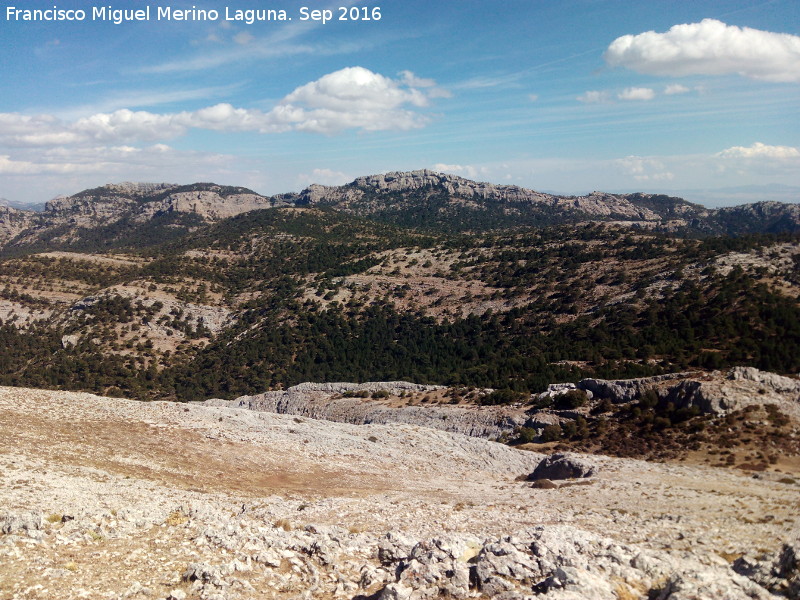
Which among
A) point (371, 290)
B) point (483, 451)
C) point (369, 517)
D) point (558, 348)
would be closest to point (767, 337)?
point (558, 348)

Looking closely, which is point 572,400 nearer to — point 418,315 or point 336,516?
point 336,516

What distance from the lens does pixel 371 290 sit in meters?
111

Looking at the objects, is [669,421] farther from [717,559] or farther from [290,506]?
[290,506]

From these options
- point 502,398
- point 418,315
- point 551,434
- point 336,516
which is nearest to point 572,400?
point 551,434

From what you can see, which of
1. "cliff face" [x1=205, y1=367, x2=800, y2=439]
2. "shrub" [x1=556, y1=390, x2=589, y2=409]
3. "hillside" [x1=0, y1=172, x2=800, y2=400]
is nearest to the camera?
"cliff face" [x1=205, y1=367, x2=800, y2=439]

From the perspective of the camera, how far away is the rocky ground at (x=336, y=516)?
36.5 ft

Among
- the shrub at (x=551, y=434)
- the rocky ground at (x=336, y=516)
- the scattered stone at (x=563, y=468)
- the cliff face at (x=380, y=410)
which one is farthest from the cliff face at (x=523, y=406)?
the scattered stone at (x=563, y=468)

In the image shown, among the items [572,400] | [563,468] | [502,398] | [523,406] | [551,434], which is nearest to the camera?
[563,468]

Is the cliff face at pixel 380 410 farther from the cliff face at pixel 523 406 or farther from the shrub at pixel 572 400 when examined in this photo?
the shrub at pixel 572 400

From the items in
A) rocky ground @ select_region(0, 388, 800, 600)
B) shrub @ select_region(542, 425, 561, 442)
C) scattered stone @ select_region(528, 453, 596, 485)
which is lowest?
shrub @ select_region(542, 425, 561, 442)

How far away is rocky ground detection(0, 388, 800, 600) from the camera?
11.1 meters

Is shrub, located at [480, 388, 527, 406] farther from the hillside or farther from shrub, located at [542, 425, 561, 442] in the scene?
shrub, located at [542, 425, 561, 442]

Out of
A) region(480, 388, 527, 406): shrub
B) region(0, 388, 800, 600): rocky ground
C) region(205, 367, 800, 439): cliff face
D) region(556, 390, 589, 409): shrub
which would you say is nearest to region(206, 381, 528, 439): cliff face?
region(205, 367, 800, 439): cliff face

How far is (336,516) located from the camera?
18.2m
